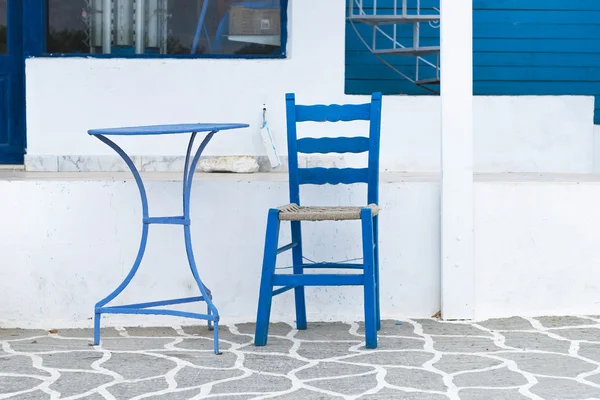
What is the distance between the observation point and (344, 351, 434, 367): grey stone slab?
4.16 meters

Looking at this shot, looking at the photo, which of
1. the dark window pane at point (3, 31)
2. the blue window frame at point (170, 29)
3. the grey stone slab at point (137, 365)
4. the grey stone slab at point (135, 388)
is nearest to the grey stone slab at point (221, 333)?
the grey stone slab at point (137, 365)

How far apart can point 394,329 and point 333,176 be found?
2.68 ft

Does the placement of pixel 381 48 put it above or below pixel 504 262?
above

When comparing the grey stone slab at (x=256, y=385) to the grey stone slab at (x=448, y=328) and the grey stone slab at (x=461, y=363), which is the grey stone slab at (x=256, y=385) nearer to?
the grey stone slab at (x=461, y=363)

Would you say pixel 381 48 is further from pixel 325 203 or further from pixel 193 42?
pixel 325 203

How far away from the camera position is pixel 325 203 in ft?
16.5

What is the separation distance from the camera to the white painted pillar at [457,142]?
4.95 metres

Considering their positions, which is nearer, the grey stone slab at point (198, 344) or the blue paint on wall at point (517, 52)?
the grey stone slab at point (198, 344)

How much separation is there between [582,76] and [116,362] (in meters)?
5.28

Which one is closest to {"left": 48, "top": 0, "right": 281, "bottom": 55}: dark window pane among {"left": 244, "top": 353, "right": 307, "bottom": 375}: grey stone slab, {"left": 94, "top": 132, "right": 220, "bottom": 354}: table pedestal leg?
{"left": 94, "top": 132, "right": 220, "bottom": 354}: table pedestal leg

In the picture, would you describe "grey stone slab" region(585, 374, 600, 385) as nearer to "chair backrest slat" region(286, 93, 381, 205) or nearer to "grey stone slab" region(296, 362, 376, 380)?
"grey stone slab" region(296, 362, 376, 380)

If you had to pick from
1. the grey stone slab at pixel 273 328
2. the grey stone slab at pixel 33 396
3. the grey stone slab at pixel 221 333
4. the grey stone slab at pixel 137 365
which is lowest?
the grey stone slab at pixel 33 396

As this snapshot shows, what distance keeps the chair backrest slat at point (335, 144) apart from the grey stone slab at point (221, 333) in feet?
2.28

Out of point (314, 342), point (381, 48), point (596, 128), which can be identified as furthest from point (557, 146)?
point (314, 342)
